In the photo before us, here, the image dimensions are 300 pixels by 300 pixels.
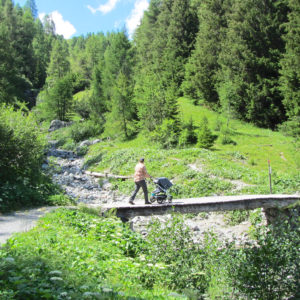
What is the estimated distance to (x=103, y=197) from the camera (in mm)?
21359

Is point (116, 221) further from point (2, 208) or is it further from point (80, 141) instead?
point (80, 141)

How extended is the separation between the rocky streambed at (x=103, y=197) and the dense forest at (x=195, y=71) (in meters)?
9.76

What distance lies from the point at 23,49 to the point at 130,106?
53.1 metres

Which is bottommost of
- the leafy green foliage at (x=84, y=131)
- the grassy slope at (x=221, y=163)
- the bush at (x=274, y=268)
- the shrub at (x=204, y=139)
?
the bush at (x=274, y=268)

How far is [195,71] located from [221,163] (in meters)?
28.0

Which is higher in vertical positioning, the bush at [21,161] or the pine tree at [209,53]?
the pine tree at [209,53]

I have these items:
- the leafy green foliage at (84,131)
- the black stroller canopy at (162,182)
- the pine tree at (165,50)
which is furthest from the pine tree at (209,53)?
the black stroller canopy at (162,182)

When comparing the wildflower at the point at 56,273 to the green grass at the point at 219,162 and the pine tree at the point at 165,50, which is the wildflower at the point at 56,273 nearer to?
the green grass at the point at 219,162

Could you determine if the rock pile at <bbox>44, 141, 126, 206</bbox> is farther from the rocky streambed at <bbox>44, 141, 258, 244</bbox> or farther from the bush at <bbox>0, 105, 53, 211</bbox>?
the bush at <bbox>0, 105, 53, 211</bbox>

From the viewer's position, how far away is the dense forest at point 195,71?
1390 inches

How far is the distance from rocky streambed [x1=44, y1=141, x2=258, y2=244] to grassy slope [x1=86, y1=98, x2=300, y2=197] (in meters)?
1.66

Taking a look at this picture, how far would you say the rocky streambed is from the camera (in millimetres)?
15320

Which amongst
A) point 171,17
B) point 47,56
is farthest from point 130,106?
point 47,56

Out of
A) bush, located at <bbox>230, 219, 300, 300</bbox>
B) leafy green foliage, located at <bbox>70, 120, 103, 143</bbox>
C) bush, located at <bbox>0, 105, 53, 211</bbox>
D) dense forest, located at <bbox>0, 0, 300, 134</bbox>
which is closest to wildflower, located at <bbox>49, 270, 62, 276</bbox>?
bush, located at <bbox>230, 219, 300, 300</bbox>
